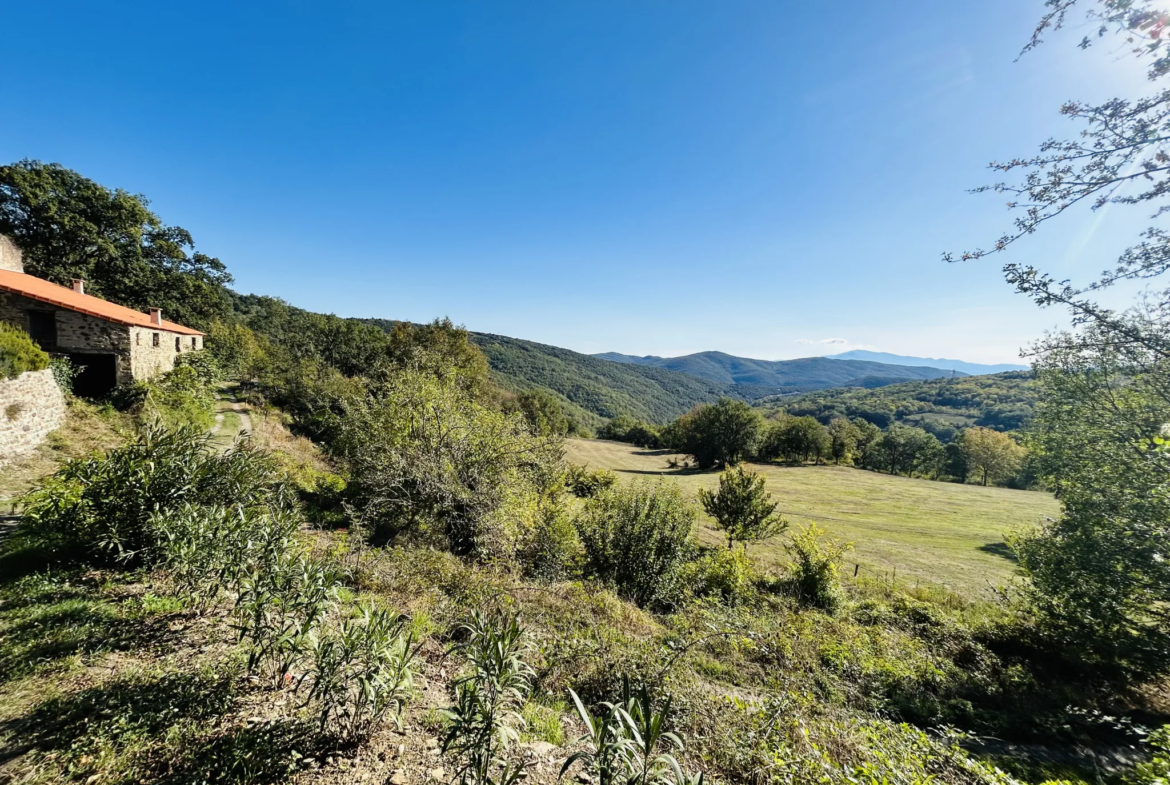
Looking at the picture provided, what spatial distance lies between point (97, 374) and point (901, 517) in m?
54.9

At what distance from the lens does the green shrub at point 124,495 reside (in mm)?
5082

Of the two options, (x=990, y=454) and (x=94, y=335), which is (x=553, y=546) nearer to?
(x=94, y=335)

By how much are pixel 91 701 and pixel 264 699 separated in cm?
123

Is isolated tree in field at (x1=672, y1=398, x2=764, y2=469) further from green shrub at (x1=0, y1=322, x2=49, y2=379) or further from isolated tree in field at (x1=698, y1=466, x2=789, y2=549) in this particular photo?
green shrub at (x1=0, y1=322, x2=49, y2=379)

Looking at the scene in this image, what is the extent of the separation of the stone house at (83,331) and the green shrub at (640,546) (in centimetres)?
1917

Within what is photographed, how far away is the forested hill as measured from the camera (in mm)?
103812

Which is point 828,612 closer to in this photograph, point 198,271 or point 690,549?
point 690,549

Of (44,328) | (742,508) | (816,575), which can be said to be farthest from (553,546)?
(44,328)

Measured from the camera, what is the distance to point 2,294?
13.6m

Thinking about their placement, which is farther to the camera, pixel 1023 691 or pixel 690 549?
pixel 690 549

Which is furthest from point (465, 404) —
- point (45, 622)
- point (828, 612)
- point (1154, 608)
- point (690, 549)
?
point (1154, 608)

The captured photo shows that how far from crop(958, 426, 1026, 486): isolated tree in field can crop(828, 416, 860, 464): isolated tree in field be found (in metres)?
14.6

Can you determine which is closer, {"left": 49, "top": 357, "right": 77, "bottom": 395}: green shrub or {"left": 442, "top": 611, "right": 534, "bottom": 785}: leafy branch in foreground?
{"left": 442, "top": 611, "right": 534, "bottom": 785}: leafy branch in foreground

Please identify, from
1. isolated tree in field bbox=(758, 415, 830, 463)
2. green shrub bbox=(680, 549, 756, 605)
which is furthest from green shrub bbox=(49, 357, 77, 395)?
isolated tree in field bbox=(758, 415, 830, 463)
